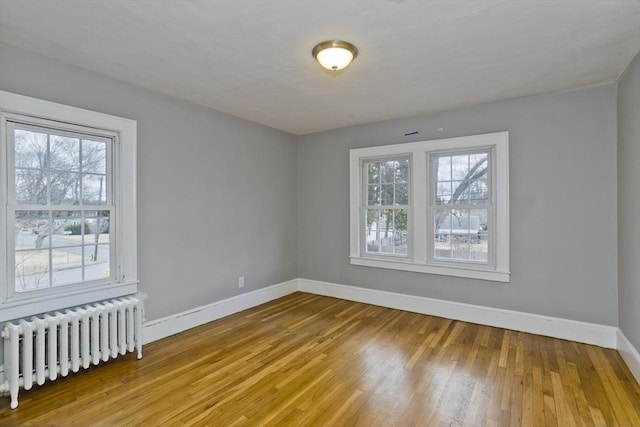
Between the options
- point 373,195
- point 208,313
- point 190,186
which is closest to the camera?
point 190,186

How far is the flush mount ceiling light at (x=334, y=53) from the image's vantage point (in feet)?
7.91

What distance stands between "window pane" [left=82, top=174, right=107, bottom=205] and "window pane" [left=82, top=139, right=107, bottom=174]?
65mm

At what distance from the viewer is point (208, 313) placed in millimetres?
3889

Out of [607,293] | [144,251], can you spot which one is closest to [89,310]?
[144,251]

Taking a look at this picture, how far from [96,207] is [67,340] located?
3.80 ft

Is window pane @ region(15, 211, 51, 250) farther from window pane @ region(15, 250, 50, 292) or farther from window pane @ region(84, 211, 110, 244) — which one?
window pane @ region(84, 211, 110, 244)

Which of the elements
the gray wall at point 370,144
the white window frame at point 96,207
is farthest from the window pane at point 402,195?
the white window frame at point 96,207

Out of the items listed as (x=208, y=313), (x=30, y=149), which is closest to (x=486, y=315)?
(x=208, y=313)

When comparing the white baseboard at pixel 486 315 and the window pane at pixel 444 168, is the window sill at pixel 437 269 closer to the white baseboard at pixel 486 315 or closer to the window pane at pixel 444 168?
the white baseboard at pixel 486 315

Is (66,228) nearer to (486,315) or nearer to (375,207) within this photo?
(375,207)

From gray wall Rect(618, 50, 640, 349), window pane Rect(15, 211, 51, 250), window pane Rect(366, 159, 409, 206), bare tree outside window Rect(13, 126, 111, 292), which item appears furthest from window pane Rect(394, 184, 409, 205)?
window pane Rect(15, 211, 51, 250)

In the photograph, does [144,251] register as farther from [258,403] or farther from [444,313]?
[444,313]

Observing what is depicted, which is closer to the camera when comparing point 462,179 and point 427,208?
point 462,179

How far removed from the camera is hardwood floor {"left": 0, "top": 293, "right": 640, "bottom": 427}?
212cm
